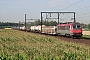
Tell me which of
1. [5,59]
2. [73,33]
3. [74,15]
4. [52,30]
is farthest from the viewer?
[52,30]

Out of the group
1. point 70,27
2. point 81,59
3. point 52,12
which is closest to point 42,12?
point 52,12

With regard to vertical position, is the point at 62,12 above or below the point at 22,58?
above

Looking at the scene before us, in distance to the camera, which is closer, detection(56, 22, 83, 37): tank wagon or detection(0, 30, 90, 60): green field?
detection(0, 30, 90, 60): green field

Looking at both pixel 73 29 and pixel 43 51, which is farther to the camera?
pixel 73 29

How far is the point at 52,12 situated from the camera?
5291 cm

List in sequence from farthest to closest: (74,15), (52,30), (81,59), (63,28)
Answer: (52,30) → (74,15) → (63,28) → (81,59)

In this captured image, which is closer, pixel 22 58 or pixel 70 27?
pixel 22 58

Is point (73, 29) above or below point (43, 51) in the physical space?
above

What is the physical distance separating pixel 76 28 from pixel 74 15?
10.7 meters

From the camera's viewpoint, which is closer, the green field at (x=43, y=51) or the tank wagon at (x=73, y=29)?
the green field at (x=43, y=51)

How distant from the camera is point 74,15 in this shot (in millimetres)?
51906

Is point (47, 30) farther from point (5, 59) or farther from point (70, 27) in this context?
point (5, 59)

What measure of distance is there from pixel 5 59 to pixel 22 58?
0.75 meters

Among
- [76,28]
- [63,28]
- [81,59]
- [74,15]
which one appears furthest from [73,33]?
[81,59]
